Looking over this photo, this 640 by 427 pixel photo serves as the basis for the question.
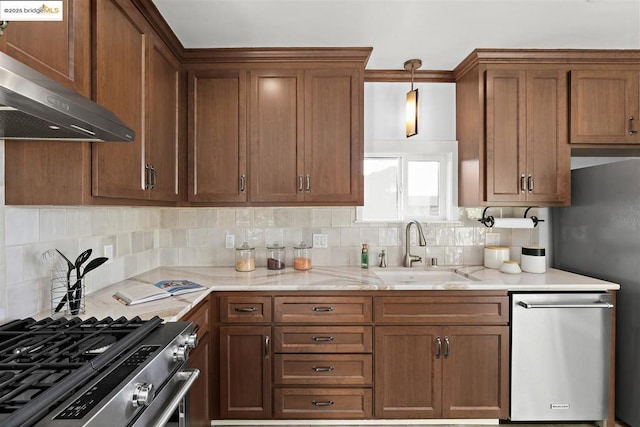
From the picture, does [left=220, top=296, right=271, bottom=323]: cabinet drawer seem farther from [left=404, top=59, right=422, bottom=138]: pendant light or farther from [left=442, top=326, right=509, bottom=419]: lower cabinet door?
[left=404, top=59, right=422, bottom=138]: pendant light

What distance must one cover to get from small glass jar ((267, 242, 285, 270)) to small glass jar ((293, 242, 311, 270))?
0.11 m

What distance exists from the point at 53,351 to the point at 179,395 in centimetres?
41

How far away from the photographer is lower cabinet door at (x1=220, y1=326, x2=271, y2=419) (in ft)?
7.25

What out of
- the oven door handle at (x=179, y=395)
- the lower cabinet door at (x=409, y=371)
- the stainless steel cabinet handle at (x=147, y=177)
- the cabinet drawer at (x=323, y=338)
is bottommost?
the lower cabinet door at (x=409, y=371)

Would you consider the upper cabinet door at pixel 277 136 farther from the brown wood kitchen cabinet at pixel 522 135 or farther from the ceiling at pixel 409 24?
the brown wood kitchen cabinet at pixel 522 135

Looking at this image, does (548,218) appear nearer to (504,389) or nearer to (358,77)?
(504,389)

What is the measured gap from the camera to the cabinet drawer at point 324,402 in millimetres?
2225

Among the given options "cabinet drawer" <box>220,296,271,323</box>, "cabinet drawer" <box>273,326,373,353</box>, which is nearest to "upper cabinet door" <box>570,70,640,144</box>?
"cabinet drawer" <box>273,326,373,353</box>

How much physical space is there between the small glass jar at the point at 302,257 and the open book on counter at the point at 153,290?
2.57 feet

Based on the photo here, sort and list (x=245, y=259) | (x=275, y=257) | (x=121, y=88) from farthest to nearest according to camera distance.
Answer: (x=275, y=257) < (x=245, y=259) < (x=121, y=88)

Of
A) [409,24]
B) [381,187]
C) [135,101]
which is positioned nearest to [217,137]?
[135,101]

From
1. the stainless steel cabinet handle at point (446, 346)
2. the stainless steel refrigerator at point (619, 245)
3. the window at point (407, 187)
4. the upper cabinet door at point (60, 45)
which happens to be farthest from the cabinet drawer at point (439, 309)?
the upper cabinet door at point (60, 45)

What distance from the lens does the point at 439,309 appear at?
87.0 inches

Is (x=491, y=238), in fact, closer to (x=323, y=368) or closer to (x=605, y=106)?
(x=605, y=106)
